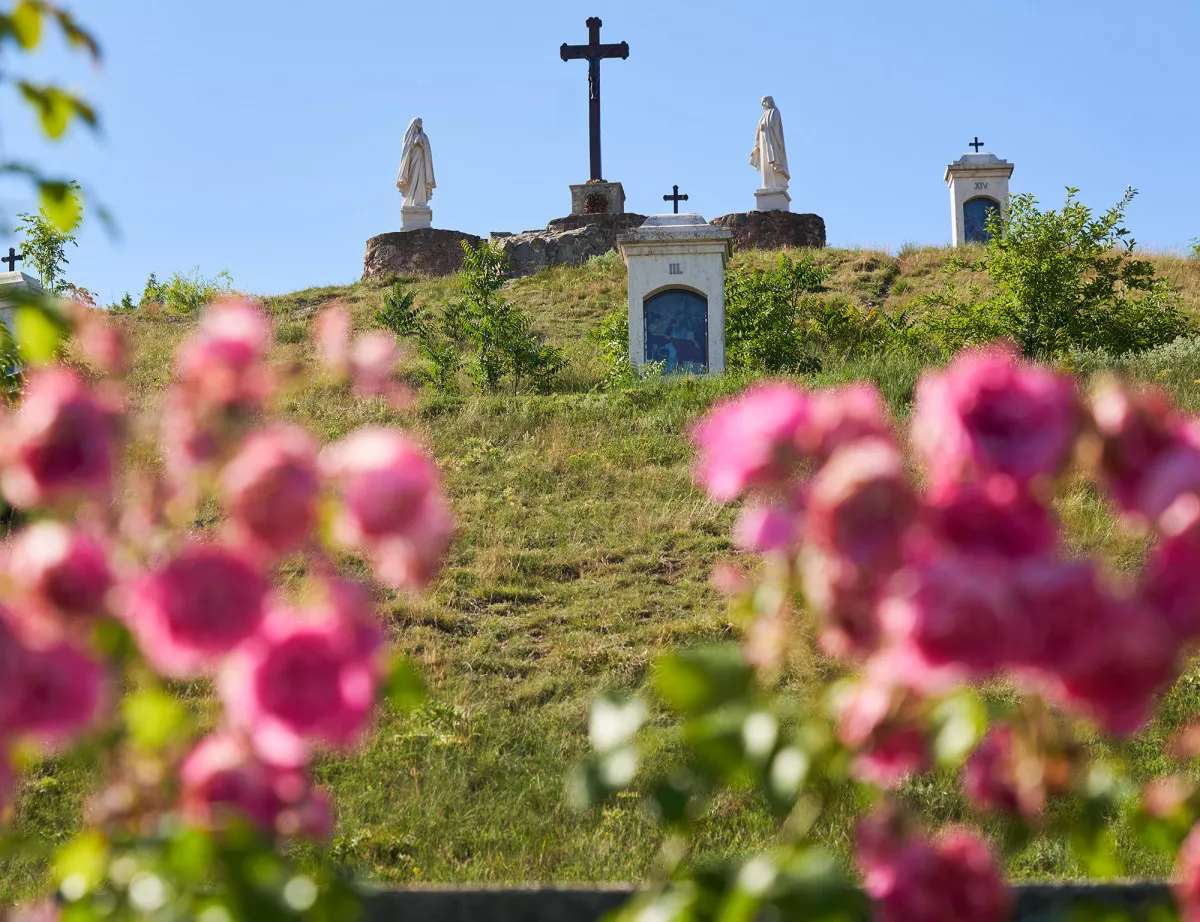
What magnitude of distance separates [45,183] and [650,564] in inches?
244

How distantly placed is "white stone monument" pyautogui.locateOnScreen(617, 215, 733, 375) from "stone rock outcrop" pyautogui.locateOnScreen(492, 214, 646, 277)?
1019 cm

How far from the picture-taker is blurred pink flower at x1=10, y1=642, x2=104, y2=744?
1.01 m

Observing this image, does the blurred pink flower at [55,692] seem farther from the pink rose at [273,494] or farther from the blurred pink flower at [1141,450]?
the blurred pink flower at [1141,450]

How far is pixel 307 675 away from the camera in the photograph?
1.05 metres

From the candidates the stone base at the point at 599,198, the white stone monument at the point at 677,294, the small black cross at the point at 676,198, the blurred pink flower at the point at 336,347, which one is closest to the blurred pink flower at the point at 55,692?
the blurred pink flower at the point at 336,347

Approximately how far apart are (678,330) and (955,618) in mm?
13404

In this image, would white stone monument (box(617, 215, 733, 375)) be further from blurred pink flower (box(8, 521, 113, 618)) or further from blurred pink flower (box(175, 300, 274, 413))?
blurred pink flower (box(8, 521, 113, 618))

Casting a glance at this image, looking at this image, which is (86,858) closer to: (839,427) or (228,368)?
(228,368)

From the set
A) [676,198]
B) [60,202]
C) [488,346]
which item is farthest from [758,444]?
[676,198]

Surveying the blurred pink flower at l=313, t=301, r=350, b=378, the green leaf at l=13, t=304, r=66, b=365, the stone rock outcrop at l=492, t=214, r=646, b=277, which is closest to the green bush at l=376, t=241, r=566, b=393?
the stone rock outcrop at l=492, t=214, r=646, b=277

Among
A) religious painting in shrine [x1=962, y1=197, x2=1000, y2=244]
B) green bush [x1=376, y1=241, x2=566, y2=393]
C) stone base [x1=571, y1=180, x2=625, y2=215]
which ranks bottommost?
green bush [x1=376, y1=241, x2=566, y2=393]

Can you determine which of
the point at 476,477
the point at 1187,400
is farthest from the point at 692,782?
the point at 1187,400

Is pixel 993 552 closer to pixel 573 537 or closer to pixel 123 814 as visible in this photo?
pixel 123 814

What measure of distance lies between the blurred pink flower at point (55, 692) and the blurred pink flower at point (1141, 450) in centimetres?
95
